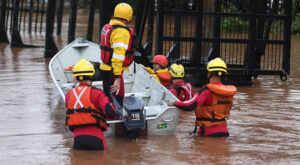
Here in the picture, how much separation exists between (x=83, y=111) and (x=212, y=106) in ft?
5.79

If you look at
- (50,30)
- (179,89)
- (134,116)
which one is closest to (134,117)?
(134,116)

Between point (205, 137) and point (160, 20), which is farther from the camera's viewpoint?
point (160, 20)

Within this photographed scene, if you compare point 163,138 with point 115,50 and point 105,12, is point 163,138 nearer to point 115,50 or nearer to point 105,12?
point 115,50

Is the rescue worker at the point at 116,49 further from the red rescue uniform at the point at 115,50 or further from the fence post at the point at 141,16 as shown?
the fence post at the point at 141,16

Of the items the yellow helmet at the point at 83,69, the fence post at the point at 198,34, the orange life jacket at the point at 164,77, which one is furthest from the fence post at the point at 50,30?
the yellow helmet at the point at 83,69

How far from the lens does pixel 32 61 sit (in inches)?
660

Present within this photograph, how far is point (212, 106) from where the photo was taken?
7.92 m

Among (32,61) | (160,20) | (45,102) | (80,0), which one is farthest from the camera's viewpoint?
(80,0)

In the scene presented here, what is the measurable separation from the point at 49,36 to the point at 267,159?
11.4m

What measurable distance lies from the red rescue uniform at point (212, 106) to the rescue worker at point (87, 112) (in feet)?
3.83

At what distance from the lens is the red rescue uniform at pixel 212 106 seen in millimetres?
7812

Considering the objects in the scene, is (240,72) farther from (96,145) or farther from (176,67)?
(96,145)

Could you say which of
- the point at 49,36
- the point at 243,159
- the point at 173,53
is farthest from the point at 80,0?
the point at 243,159

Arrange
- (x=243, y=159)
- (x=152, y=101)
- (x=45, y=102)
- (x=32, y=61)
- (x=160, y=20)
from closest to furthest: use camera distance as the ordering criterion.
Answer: (x=243, y=159) < (x=152, y=101) < (x=45, y=102) < (x=160, y=20) < (x=32, y=61)
